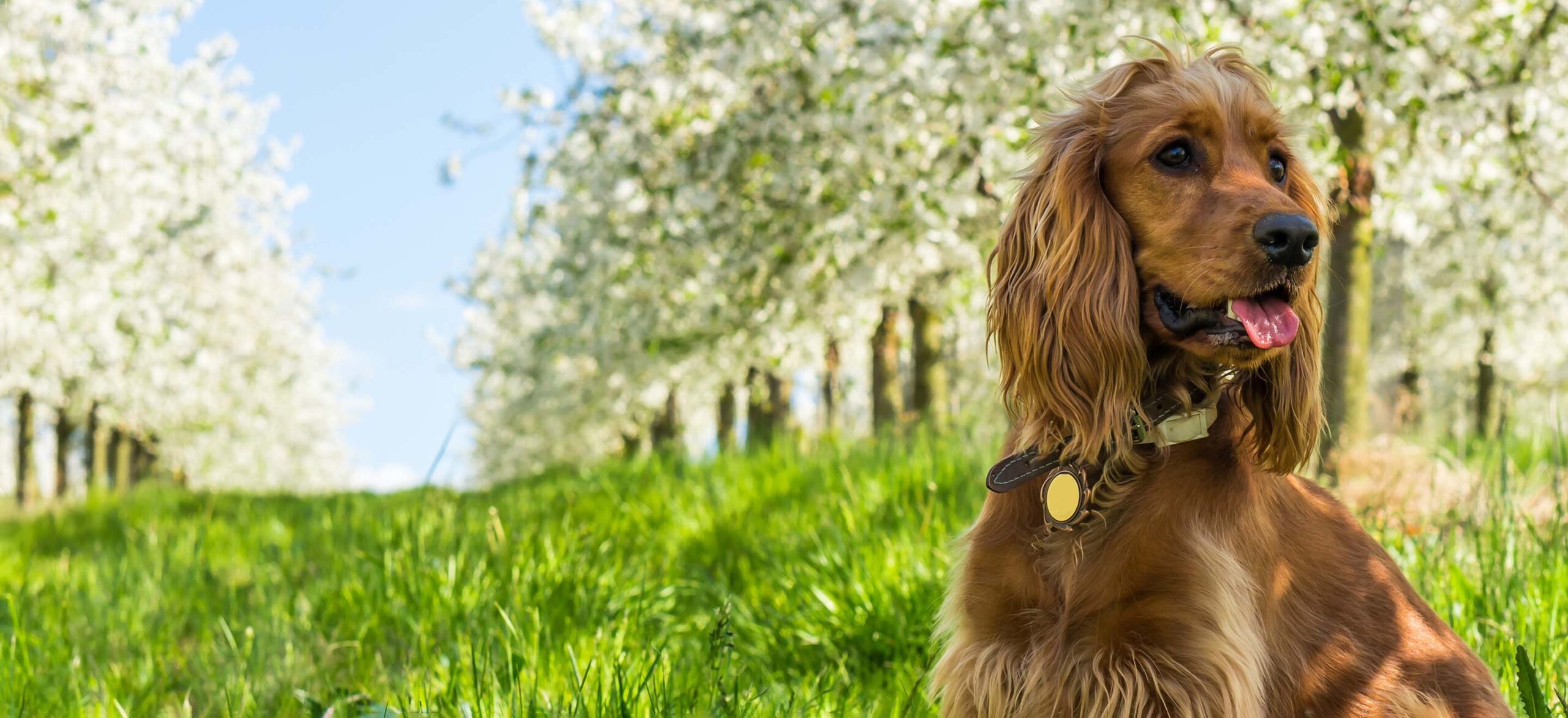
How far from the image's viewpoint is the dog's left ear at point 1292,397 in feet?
7.31

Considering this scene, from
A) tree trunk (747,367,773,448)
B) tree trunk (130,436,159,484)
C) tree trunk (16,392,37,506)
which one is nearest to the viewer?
tree trunk (747,367,773,448)

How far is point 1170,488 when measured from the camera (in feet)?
6.93

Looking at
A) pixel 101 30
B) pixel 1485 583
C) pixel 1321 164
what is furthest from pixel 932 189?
pixel 101 30

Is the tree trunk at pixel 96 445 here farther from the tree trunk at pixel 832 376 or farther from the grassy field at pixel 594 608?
the grassy field at pixel 594 608

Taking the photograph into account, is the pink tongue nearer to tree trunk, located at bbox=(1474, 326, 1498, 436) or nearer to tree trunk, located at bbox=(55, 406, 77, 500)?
tree trunk, located at bbox=(1474, 326, 1498, 436)

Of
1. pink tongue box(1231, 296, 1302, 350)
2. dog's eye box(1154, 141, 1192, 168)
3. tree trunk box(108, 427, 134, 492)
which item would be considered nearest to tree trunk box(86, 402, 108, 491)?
tree trunk box(108, 427, 134, 492)

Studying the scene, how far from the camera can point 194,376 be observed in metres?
23.5

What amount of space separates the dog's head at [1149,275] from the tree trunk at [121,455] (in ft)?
91.3

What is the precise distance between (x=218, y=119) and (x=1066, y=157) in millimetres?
21601

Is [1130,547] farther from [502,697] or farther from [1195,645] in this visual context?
[502,697]

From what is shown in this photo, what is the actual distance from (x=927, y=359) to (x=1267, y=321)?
926cm

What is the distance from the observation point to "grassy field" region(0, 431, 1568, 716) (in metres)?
2.68

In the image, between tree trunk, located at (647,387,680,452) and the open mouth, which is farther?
tree trunk, located at (647,387,680,452)

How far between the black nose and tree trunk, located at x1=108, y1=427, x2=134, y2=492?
92.7 ft
